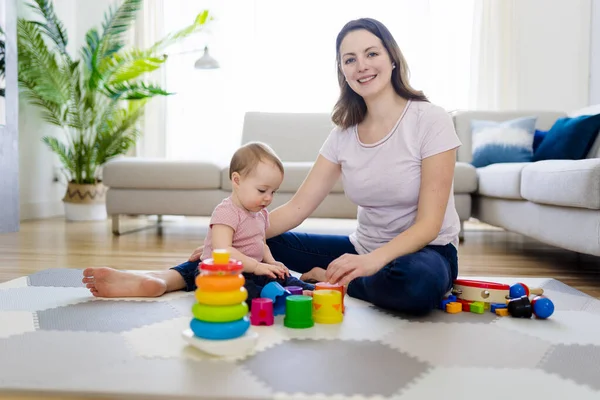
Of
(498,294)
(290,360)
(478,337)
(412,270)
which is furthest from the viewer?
(498,294)

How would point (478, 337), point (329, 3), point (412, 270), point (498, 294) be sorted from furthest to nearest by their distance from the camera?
point (329, 3) → point (498, 294) → point (412, 270) → point (478, 337)

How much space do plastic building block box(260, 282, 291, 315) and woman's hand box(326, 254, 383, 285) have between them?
0.46 ft

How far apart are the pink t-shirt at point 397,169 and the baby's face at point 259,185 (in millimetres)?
251

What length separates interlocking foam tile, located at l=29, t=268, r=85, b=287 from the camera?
194cm

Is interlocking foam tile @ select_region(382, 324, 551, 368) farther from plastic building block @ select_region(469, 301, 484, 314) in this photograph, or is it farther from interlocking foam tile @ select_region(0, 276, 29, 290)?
interlocking foam tile @ select_region(0, 276, 29, 290)

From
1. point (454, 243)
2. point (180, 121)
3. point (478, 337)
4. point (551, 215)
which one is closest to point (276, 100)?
point (180, 121)

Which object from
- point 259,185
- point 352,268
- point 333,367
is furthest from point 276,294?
point 333,367

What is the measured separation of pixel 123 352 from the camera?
1.19 m

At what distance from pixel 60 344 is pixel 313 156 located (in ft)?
9.44

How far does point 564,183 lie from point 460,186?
114 centimetres

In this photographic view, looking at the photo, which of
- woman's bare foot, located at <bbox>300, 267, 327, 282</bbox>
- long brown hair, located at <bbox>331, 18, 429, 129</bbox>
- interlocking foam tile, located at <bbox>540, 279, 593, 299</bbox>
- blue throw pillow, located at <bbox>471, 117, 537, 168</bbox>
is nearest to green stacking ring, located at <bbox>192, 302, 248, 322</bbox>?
woman's bare foot, located at <bbox>300, 267, 327, 282</bbox>

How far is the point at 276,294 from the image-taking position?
1509 mm

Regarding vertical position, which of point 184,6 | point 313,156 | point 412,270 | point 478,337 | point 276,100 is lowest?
point 478,337

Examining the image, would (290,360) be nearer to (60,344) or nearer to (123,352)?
(123,352)
